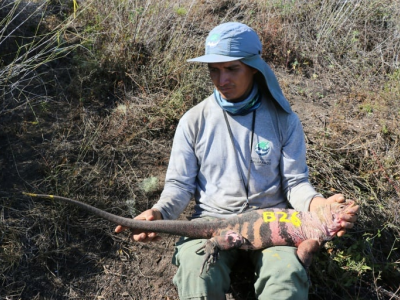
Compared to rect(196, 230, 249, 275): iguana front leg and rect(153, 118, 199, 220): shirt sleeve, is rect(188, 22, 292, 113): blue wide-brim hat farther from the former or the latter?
rect(196, 230, 249, 275): iguana front leg

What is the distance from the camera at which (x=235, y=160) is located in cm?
276

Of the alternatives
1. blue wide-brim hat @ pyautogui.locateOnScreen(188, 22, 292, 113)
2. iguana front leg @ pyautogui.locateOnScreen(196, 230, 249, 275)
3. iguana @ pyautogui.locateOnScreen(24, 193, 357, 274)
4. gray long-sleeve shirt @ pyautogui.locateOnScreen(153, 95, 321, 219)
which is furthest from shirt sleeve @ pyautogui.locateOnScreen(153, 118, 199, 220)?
blue wide-brim hat @ pyautogui.locateOnScreen(188, 22, 292, 113)

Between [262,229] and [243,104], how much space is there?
29.7 inches

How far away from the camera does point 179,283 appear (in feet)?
8.13

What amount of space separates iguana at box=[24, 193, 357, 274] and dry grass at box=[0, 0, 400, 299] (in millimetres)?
713

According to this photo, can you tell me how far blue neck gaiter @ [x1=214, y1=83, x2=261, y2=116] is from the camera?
273cm

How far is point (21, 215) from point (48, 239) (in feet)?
0.91

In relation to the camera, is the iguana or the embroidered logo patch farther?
the embroidered logo patch

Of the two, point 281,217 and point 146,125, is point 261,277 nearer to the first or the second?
point 281,217

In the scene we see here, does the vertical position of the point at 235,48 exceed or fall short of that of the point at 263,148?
it exceeds it

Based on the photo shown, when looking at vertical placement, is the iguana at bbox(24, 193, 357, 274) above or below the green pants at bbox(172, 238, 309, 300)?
above

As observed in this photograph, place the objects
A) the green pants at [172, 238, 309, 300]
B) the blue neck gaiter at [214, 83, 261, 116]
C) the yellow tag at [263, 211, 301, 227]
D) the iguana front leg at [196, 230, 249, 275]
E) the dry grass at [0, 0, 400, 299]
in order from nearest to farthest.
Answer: the green pants at [172, 238, 309, 300]
the iguana front leg at [196, 230, 249, 275]
the yellow tag at [263, 211, 301, 227]
the blue neck gaiter at [214, 83, 261, 116]
the dry grass at [0, 0, 400, 299]

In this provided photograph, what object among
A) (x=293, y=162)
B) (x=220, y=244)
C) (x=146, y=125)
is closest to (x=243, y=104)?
(x=293, y=162)

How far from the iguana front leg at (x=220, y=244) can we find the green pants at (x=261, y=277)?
3cm
